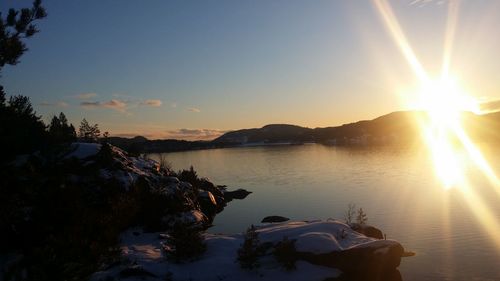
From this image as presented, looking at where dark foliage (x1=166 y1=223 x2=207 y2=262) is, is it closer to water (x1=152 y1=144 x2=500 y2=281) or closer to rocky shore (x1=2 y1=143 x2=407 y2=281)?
rocky shore (x1=2 y1=143 x2=407 y2=281)

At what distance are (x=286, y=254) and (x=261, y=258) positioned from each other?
1469mm

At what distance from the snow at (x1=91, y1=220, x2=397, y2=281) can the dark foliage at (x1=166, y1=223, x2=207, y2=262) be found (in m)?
0.36

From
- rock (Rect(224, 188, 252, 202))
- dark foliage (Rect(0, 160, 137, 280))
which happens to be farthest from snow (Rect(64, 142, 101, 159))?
rock (Rect(224, 188, 252, 202))

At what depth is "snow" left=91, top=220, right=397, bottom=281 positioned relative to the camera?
18.2 metres

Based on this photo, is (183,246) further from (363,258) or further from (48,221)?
(363,258)

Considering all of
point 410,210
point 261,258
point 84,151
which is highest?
point 84,151

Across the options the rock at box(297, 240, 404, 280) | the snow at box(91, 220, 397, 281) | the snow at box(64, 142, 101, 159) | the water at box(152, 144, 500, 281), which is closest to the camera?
the snow at box(91, 220, 397, 281)

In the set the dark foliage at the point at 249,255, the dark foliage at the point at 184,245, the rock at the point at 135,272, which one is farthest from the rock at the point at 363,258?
the rock at the point at 135,272

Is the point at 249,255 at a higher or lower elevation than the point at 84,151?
lower

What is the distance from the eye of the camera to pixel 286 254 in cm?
1883

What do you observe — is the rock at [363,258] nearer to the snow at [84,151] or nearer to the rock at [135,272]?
the rock at [135,272]

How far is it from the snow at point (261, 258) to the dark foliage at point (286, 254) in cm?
24

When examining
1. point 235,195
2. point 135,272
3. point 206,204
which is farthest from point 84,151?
point 235,195

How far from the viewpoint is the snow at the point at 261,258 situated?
1822 centimetres
